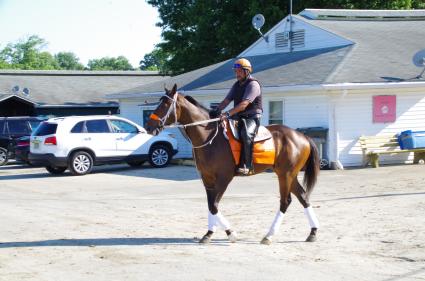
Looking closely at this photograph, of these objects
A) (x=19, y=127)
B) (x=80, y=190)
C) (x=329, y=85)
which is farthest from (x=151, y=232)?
(x=19, y=127)

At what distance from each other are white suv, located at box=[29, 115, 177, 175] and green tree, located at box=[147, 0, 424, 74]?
44.6ft

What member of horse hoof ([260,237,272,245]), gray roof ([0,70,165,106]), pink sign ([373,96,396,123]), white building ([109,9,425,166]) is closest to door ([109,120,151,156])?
white building ([109,9,425,166])

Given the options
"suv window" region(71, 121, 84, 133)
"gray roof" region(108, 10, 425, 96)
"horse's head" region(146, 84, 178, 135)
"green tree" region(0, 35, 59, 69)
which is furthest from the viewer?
"green tree" region(0, 35, 59, 69)

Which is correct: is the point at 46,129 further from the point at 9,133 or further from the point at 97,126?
the point at 9,133

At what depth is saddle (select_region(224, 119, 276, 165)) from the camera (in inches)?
388

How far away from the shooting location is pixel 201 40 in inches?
1435

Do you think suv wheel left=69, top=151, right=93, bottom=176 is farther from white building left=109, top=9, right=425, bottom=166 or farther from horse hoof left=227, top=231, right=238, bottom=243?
horse hoof left=227, top=231, right=238, bottom=243

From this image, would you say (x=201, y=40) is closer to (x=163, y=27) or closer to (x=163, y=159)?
(x=163, y=27)

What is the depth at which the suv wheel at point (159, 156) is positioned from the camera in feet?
73.7

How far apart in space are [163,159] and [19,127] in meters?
7.03

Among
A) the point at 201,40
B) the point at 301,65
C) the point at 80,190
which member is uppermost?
the point at 201,40

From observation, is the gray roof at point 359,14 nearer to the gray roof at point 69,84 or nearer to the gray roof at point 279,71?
the gray roof at point 279,71

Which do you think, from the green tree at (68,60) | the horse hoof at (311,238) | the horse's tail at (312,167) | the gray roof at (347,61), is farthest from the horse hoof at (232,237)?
the green tree at (68,60)

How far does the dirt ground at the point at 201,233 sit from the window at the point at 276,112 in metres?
5.02
